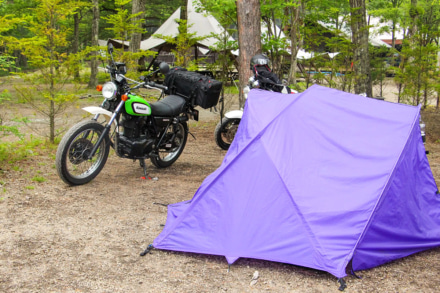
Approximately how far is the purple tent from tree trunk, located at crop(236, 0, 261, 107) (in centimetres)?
422

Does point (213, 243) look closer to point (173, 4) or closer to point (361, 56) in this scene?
point (361, 56)

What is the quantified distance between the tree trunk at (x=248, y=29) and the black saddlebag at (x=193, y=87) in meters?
2.25

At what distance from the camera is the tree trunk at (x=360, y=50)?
10070 millimetres

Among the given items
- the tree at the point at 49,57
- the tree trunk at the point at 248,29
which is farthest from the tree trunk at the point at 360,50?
the tree at the point at 49,57

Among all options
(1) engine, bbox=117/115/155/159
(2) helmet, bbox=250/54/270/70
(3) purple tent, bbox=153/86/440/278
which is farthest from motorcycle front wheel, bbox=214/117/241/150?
(3) purple tent, bbox=153/86/440/278

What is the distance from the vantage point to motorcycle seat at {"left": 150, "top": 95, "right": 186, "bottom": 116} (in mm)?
5533

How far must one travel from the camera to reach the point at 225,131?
756 centimetres

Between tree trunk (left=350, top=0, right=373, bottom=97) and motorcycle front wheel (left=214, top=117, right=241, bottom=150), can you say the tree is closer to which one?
motorcycle front wheel (left=214, top=117, right=241, bottom=150)

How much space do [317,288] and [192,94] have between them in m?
3.60

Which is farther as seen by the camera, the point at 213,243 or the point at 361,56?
the point at 361,56

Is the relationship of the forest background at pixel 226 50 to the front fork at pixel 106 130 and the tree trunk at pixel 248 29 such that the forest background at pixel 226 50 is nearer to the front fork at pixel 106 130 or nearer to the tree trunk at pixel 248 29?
the tree trunk at pixel 248 29

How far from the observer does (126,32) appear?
27.9 ft

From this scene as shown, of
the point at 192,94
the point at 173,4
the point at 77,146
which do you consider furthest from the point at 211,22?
the point at 77,146

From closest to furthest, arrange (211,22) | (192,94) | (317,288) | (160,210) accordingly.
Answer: (317,288) < (160,210) < (192,94) < (211,22)
